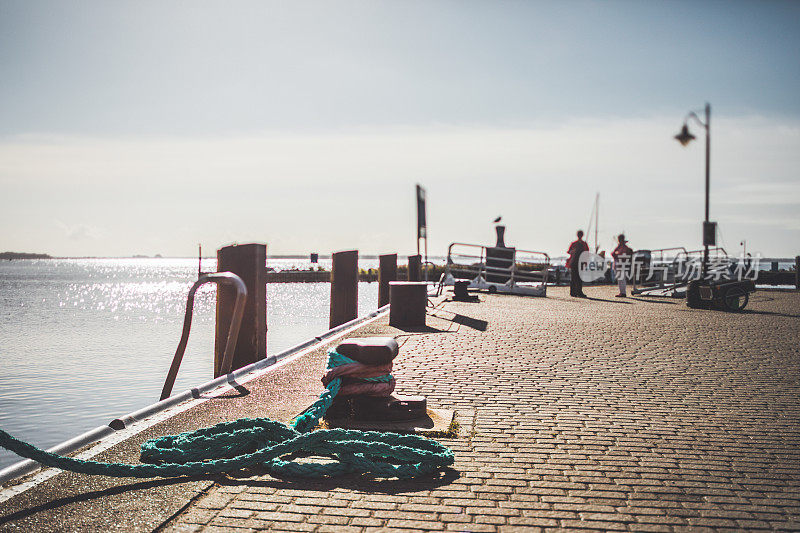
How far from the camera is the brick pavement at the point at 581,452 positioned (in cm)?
331

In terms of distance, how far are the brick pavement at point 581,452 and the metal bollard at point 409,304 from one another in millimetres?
2066

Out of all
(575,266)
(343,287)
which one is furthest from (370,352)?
(575,266)

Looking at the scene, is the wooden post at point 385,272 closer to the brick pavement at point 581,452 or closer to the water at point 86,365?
the water at point 86,365

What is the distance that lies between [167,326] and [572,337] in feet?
77.8

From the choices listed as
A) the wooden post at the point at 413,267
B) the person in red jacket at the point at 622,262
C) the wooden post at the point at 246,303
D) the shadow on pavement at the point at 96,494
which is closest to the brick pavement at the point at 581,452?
the shadow on pavement at the point at 96,494

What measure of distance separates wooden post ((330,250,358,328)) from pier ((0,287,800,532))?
4.47 metres

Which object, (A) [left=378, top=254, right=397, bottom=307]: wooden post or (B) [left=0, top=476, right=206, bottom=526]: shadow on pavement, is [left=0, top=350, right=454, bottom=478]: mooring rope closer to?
(B) [left=0, top=476, right=206, bottom=526]: shadow on pavement

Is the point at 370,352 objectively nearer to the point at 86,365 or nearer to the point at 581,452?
the point at 581,452

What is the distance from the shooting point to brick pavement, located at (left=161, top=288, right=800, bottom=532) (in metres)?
3.31

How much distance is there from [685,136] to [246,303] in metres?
17.7

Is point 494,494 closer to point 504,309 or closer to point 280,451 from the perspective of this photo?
point 280,451

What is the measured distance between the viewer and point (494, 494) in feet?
11.8

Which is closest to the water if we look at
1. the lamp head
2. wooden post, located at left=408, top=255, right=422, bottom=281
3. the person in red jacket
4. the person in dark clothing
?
wooden post, located at left=408, top=255, right=422, bottom=281

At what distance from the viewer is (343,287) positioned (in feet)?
45.0
